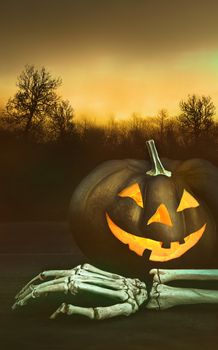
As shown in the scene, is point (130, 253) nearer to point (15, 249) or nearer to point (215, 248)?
point (215, 248)

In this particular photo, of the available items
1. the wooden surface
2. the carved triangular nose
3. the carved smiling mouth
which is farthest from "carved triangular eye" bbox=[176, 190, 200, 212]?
the wooden surface

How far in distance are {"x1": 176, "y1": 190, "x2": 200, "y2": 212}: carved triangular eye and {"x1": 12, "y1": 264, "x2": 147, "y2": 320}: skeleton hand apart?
1.40m

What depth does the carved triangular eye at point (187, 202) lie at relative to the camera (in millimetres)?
7281

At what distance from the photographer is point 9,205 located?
19406 mm

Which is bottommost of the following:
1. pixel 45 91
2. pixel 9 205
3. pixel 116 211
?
pixel 9 205

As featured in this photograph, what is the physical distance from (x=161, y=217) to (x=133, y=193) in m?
0.39

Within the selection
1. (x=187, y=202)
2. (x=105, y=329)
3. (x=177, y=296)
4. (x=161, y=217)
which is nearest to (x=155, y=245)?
(x=161, y=217)

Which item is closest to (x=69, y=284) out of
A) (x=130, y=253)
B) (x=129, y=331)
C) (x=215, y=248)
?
(x=129, y=331)

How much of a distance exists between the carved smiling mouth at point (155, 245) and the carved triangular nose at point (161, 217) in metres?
0.21

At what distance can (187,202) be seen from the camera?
7332 millimetres

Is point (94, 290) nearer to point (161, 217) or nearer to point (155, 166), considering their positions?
point (161, 217)

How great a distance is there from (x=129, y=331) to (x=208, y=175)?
2.67m

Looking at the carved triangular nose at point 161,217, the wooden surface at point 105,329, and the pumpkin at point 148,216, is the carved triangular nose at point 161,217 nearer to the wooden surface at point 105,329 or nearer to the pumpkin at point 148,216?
the pumpkin at point 148,216

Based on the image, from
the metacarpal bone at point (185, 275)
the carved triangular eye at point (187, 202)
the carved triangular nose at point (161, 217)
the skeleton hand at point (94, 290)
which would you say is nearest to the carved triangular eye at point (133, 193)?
the carved triangular nose at point (161, 217)
